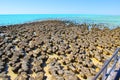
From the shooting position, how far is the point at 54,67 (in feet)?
38.9

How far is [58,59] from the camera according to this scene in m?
14.2

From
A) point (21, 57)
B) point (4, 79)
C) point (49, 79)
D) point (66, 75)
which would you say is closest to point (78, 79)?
point (66, 75)

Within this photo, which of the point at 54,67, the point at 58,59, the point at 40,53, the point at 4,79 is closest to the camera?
the point at 4,79

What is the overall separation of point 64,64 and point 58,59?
1.24m

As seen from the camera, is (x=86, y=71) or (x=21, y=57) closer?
Answer: (x=86, y=71)

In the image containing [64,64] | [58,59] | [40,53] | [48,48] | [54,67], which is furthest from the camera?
[48,48]

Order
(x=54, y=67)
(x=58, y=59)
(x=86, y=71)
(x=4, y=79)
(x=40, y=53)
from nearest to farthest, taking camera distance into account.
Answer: (x=4, y=79)
(x=86, y=71)
(x=54, y=67)
(x=58, y=59)
(x=40, y=53)

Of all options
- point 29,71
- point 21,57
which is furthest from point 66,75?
point 21,57

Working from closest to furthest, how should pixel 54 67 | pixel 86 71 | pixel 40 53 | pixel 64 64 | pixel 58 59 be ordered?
pixel 86 71
pixel 54 67
pixel 64 64
pixel 58 59
pixel 40 53

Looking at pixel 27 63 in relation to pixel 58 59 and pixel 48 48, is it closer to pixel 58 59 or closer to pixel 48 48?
pixel 58 59

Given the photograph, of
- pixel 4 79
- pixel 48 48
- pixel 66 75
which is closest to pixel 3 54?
pixel 48 48

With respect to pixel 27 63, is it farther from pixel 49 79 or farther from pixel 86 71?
pixel 86 71

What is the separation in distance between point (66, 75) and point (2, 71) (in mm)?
3755

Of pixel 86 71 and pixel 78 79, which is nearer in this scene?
pixel 78 79
